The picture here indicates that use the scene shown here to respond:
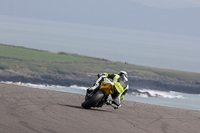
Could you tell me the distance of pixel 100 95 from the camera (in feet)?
50.8

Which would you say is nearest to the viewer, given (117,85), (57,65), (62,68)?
(117,85)

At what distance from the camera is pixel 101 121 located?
1330 cm

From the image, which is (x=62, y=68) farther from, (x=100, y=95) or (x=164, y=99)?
(x=100, y=95)

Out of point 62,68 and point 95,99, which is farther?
point 62,68

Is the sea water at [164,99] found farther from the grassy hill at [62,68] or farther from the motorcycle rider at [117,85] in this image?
the motorcycle rider at [117,85]

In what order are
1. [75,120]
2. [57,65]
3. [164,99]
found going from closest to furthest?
[75,120], [164,99], [57,65]

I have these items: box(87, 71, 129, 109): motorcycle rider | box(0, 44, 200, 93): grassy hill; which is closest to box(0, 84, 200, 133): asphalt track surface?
box(87, 71, 129, 109): motorcycle rider

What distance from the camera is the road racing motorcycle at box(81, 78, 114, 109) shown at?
15469mm

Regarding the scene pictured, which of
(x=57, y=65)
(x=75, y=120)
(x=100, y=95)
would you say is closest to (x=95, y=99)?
(x=100, y=95)

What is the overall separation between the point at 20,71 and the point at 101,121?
461 feet

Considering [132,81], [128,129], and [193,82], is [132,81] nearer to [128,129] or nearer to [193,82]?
[193,82]

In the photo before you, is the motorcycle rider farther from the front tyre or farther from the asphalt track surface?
the asphalt track surface

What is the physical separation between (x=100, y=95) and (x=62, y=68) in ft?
491

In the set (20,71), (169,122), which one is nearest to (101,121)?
(169,122)
